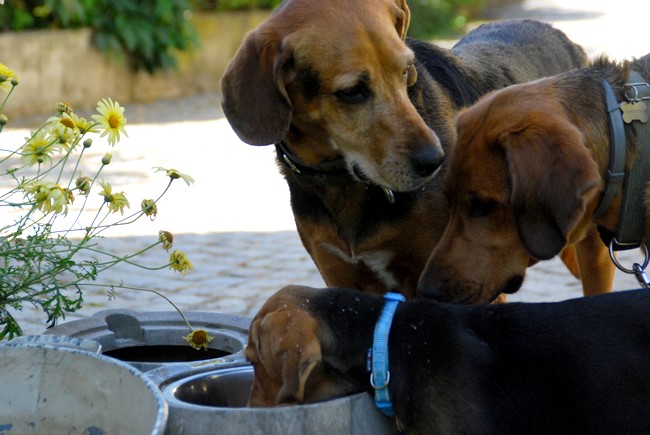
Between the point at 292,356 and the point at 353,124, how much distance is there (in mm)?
1150

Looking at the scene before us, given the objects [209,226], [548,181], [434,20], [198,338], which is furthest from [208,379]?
[434,20]

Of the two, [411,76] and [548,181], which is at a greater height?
[411,76]

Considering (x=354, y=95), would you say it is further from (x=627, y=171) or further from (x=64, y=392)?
(x=64, y=392)

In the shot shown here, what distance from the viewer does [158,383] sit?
13.2 ft

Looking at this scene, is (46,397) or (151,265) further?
(151,265)

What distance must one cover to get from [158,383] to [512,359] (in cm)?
136

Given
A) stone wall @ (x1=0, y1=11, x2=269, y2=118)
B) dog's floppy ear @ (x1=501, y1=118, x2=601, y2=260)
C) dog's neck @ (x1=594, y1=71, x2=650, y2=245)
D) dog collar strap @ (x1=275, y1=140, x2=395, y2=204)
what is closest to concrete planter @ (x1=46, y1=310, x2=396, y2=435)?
dog collar strap @ (x1=275, y1=140, x2=395, y2=204)

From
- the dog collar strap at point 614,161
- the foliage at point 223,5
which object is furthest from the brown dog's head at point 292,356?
the foliage at point 223,5

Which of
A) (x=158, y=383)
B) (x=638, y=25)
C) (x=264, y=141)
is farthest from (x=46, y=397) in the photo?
(x=638, y=25)

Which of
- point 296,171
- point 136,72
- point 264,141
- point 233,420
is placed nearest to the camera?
point 233,420

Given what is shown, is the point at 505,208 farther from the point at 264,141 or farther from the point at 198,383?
the point at 198,383

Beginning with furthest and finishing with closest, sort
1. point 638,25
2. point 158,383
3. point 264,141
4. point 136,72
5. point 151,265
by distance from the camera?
point 638,25 < point 136,72 < point 151,265 < point 264,141 < point 158,383

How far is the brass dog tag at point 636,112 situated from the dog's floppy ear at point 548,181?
33 cm

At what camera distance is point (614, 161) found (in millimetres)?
4160
